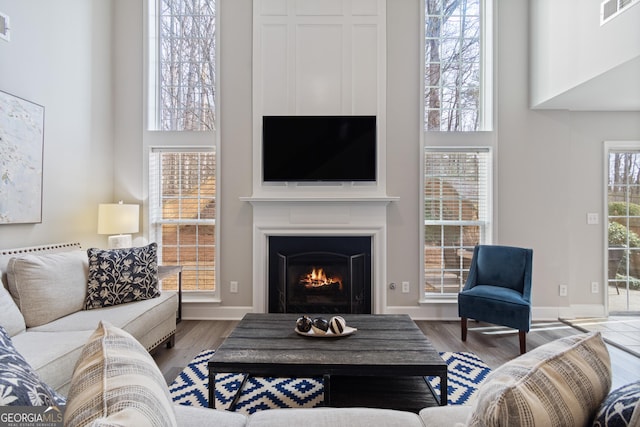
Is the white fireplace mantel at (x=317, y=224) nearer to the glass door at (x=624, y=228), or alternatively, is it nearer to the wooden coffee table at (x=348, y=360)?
the wooden coffee table at (x=348, y=360)

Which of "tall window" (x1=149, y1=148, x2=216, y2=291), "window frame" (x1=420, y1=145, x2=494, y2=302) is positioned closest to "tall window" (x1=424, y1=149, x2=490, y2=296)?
"window frame" (x1=420, y1=145, x2=494, y2=302)

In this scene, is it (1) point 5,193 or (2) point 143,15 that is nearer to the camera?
(1) point 5,193

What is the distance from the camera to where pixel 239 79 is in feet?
12.3

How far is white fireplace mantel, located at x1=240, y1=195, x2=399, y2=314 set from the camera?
366 centimetres

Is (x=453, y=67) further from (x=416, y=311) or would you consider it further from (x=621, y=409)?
(x=621, y=409)

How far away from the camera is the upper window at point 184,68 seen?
3900 millimetres

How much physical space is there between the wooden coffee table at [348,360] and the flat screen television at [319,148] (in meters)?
1.73

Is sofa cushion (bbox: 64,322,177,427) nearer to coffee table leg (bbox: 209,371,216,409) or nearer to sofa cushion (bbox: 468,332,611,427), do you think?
sofa cushion (bbox: 468,332,611,427)

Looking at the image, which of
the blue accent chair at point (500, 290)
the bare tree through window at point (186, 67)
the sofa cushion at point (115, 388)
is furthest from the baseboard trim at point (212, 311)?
the sofa cushion at point (115, 388)

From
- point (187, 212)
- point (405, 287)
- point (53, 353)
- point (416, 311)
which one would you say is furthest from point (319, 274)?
point (53, 353)

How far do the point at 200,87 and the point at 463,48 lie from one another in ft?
10.2

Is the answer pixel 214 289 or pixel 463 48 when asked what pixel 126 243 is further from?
pixel 463 48

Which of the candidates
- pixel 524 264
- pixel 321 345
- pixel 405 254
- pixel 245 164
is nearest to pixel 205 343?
pixel 321 345

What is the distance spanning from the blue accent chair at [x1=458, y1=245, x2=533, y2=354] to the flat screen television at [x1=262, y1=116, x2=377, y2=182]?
4.74 ft
